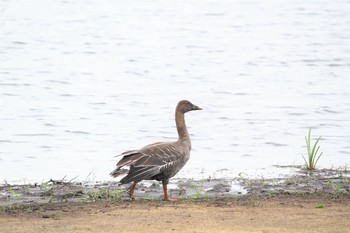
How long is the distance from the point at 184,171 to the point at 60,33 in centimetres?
1792

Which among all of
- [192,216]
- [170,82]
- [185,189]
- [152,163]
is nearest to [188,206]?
[192,216]

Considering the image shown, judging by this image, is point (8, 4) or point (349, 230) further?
point (8, 4)

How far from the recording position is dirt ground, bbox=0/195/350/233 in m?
9.26

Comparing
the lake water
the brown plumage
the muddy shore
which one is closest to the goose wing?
the brown plumage

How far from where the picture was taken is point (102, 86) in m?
23.0

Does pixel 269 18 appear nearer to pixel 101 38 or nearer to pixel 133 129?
pixel 101 38

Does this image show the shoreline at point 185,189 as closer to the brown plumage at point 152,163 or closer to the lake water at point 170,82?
the brown plumage at point 152,163

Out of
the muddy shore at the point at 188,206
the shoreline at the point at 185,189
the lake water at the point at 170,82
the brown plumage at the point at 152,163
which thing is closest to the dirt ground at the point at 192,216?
the muddy shore at the point at 188,206

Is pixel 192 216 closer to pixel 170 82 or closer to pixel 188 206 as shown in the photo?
pixel 188 206

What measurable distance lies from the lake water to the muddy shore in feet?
4.55

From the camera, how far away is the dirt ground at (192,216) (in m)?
9.26

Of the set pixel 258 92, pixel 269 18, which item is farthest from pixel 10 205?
pixel 269 18

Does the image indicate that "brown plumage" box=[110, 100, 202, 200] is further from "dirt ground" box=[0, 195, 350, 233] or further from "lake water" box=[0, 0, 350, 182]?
"lake water" box=[0, 0, 350, 182]

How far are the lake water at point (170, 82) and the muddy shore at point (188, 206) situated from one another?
54.6 inches
